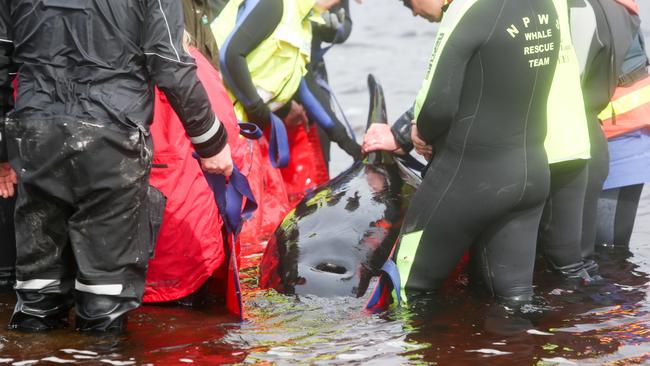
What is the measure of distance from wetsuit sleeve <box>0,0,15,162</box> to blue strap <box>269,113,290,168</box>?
293 cm

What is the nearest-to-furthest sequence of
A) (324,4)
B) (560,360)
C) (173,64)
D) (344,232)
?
(173,64)
(560,360)
(344,232)
(324,4)

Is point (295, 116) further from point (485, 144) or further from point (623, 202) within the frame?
point (485, 144)

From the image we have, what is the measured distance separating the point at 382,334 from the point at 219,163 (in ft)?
3.67

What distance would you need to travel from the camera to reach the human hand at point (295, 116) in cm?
788

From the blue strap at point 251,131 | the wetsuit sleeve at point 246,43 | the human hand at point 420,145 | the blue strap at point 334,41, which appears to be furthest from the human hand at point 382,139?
the blue strap at point 334,41

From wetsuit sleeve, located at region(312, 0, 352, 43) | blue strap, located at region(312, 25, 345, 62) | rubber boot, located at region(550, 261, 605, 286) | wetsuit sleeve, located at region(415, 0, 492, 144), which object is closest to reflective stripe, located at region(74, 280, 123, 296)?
wetsuit sleeve, located at region(415, 0, 492, 144)

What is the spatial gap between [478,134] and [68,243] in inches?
74.6

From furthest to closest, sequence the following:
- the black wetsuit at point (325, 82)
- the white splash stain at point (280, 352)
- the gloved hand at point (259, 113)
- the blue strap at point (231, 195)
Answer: the black wetsuit at point (325, 82) < the gloved hand at point (259, 113) < the blue strap at point (231, 195) < the white splash stain at point (280, 352)

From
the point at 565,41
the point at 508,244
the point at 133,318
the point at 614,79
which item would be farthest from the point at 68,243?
the point at 614,79

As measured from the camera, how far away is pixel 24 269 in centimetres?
462

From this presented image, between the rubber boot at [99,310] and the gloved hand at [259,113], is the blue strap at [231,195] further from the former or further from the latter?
the gloved hand at [259,113]

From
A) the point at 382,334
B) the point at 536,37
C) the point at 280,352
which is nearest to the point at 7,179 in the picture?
the point at 280,352

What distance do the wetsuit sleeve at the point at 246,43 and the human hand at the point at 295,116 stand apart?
69cm

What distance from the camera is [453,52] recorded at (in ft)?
15.2
